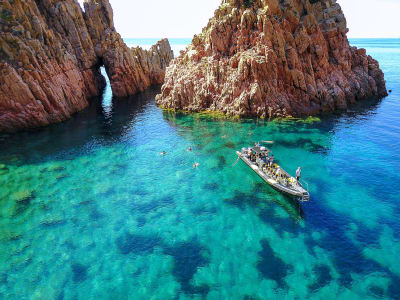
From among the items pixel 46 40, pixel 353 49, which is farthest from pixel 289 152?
pixel 46 40

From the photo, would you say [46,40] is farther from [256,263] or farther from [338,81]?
[338,81]

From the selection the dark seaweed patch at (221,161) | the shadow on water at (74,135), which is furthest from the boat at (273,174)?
the shadow on water at (74,135)

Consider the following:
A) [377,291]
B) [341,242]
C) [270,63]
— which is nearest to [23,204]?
[341,242]

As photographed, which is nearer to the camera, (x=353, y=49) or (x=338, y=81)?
(x=338, y=81)

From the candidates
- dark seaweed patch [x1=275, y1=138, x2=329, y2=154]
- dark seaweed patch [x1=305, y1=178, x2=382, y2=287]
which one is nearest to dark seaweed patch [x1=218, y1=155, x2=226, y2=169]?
dark seaweed patch [x1=275, y1=138, x2=329, y2=154]

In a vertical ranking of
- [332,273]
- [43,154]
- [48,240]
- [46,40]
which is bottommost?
[332,273]

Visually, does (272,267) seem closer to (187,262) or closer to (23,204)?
(187,262)

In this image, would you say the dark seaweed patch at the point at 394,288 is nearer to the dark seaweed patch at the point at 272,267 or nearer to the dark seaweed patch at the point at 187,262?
the dark seaweed patch at the point at 272,267
